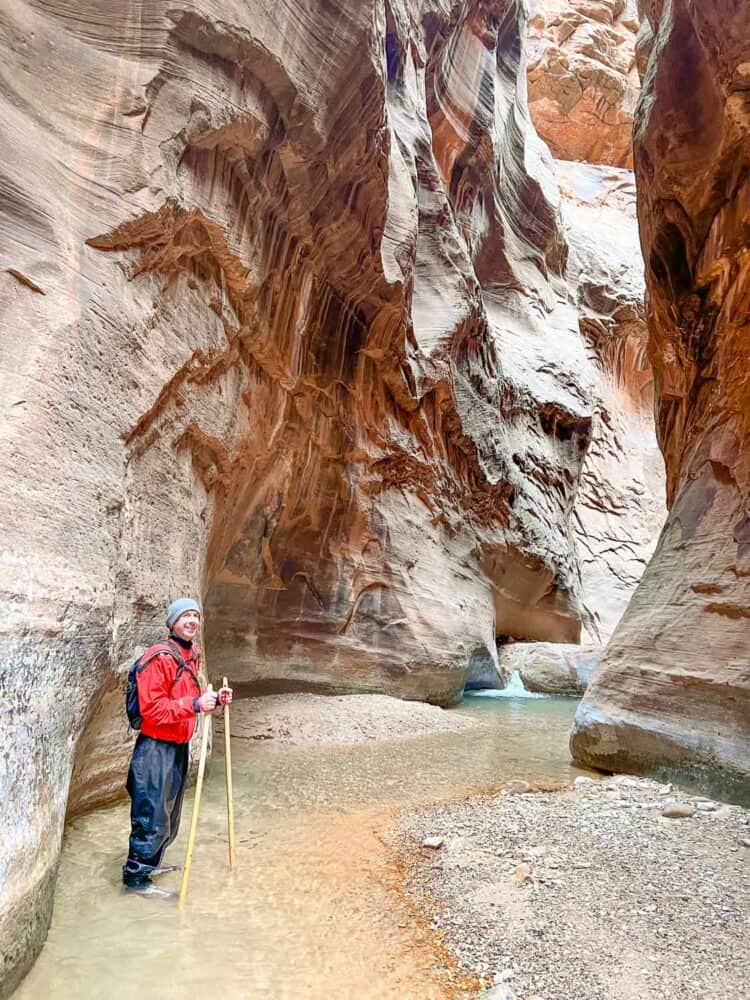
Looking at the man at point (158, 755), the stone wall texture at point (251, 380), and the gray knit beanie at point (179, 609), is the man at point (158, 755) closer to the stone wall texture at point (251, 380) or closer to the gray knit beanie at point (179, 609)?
the gray knit beanie at point (179, 609)

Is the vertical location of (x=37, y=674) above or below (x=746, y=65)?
below

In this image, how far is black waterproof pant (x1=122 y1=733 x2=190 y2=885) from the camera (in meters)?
3.81

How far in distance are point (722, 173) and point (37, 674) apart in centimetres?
798

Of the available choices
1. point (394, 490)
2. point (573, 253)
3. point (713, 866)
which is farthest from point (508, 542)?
point (573, 253)

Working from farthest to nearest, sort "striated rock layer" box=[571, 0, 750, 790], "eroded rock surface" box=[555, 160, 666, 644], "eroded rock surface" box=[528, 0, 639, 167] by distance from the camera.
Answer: "eroded rock surface" box=[528, 0, 639, 167]
"eroded rock surface" box=[555, 160, 666, 644]
"striated rock layer" box=[571, 0, 750, 790]

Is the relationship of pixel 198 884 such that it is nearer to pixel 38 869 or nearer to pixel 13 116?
pixel 38 869

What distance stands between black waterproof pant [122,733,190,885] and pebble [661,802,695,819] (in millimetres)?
3704

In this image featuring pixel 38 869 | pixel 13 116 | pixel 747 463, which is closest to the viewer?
pixel 38 869

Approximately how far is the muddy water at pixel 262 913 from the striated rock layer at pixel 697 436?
5.99 feet

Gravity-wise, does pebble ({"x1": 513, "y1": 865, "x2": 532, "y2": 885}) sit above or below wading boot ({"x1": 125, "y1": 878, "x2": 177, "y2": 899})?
above

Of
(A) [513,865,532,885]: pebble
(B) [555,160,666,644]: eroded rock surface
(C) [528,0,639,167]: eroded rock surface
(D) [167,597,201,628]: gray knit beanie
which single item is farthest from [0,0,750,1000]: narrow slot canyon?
(C) [528,0,639,167]: eroded rock surface

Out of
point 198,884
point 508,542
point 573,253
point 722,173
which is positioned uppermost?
point 573,253

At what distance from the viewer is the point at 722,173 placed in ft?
23.8

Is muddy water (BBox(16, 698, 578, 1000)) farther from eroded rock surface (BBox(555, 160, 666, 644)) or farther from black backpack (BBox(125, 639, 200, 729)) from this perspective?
eroded rock surface (BBox(555, 160, 666, 644))
